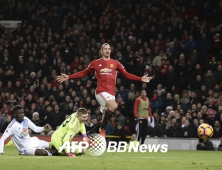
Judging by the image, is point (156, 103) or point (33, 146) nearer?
point (33, 146)

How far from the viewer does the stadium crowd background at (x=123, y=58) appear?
2425 cm

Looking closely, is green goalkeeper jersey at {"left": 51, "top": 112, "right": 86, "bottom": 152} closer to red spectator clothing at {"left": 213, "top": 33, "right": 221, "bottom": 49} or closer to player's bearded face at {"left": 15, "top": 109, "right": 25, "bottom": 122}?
player's bearded face at {"left": 15, "top": 109, "right": 25, "bottom": 122}

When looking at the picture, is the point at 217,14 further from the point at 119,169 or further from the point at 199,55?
the point at 119,169

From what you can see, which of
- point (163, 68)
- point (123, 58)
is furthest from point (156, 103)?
point (123, 58)

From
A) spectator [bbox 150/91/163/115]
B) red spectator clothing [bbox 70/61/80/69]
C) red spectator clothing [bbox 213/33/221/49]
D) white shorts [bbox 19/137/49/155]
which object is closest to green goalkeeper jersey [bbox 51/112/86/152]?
white shorts [bbox 19/137/49/155]

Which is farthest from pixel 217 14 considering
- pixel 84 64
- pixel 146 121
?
pixel 146 121

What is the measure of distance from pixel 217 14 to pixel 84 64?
6535 millimetres

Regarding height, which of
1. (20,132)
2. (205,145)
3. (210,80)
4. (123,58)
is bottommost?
(205,145)

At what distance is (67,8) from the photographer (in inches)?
1193

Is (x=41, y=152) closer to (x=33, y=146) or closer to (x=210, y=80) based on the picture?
(x=33, y=146)

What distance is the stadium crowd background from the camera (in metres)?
24.2

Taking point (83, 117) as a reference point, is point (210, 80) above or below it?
above

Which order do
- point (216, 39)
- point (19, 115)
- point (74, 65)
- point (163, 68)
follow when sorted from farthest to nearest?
point (74, 65)
point (216, 39)
point (163, 68)
point (19, 115)

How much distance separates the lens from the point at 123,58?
2642 cm
